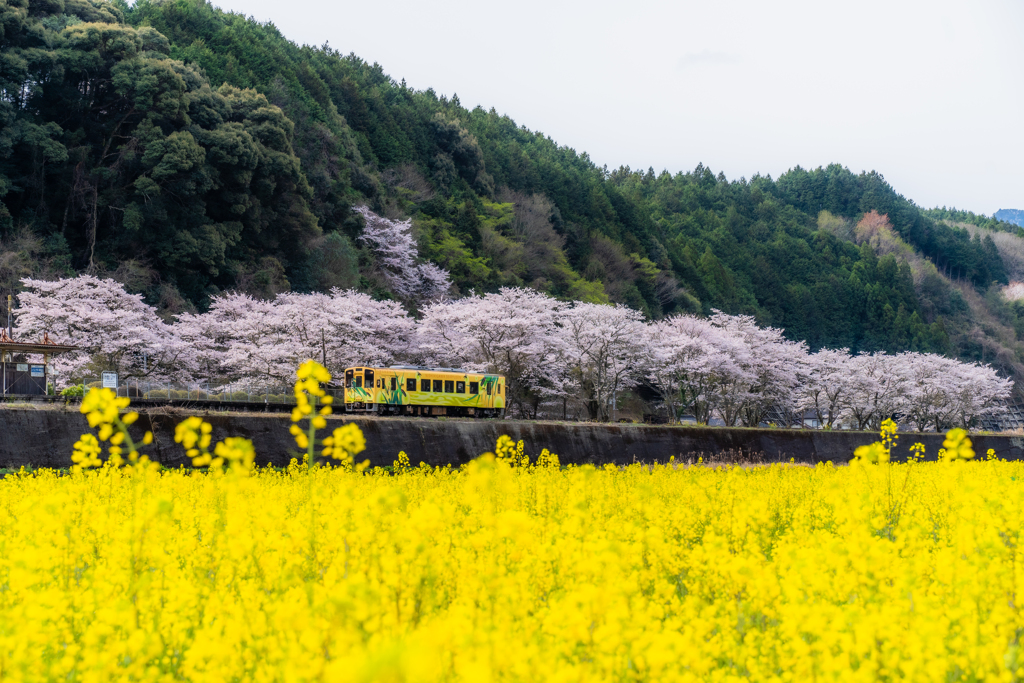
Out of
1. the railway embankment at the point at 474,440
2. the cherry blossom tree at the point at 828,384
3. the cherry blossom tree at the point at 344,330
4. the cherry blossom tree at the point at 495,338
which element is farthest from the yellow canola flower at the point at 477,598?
the cherry blossom tree at the point at 828,384

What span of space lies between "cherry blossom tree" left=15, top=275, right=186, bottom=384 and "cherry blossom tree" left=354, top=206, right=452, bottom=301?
1415cm

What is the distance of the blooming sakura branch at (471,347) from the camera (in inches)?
840

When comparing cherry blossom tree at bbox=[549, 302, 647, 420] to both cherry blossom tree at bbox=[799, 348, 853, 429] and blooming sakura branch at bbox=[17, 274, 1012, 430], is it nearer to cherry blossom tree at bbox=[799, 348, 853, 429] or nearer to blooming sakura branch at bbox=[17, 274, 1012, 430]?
blooming sakura branch at bbox=[17, 274, 1012, 430]

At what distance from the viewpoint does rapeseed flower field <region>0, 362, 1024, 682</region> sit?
2285 millimetres

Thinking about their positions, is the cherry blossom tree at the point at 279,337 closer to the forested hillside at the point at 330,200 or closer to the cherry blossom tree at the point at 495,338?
the cherry blossom tree at the point at 495,338

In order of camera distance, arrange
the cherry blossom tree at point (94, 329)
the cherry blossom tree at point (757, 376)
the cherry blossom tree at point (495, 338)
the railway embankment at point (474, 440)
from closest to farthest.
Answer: the railway embankment at point (474, 440) < the cherry blossom tree at point (94, 329) < the cherry blossom tree at point (495, 338) < the cherry blossom tree at point (757, 376)

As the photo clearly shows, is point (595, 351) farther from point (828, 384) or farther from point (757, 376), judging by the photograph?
point (828, 384)

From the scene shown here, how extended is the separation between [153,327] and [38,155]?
855cm

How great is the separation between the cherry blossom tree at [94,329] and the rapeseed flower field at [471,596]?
17648 mm

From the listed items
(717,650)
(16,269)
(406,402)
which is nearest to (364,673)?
(717,650)

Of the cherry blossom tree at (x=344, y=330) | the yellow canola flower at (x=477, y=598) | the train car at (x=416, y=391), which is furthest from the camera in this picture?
the cherry blossom tree at (x=344, y=330)

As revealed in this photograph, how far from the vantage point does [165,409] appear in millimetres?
12594

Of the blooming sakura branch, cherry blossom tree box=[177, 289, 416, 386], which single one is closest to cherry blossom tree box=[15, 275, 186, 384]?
the blooming sakura branch

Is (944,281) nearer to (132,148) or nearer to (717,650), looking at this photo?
(132,148)
